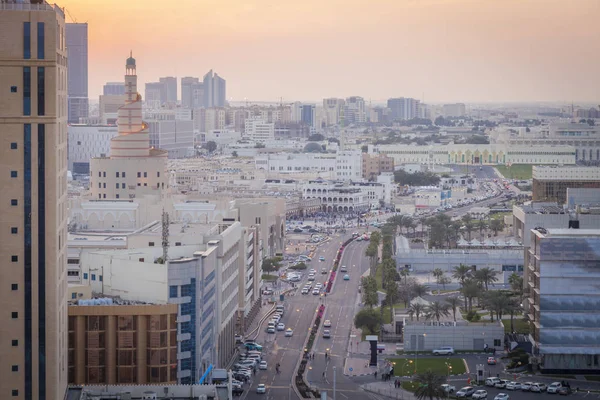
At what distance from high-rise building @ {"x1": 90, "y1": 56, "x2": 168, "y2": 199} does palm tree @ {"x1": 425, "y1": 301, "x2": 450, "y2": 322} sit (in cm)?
1260

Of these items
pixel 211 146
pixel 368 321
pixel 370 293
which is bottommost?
pixel 368 321

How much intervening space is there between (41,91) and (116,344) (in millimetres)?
4764

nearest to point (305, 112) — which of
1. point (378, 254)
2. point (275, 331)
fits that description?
point (378, 254)

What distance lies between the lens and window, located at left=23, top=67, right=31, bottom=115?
18.0 meters

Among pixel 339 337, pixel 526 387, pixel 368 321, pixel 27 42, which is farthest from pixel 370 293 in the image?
pixel 27 42

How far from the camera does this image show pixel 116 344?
20.9 metres

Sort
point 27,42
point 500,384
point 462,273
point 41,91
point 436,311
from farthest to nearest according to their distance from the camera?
point 462,273, point 436,311, point 500,384, point 41,91, point 27,42

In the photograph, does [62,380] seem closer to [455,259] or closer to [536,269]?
[536,269]

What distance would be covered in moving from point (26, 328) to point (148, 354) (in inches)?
123

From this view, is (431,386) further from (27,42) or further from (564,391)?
(27,42)

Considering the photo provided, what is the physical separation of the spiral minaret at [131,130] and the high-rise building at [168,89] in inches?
5202

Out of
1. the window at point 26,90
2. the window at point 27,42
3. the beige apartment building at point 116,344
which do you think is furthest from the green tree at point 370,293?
the window at point 27,42

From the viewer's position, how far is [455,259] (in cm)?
3781

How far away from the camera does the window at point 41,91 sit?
1797 cm
